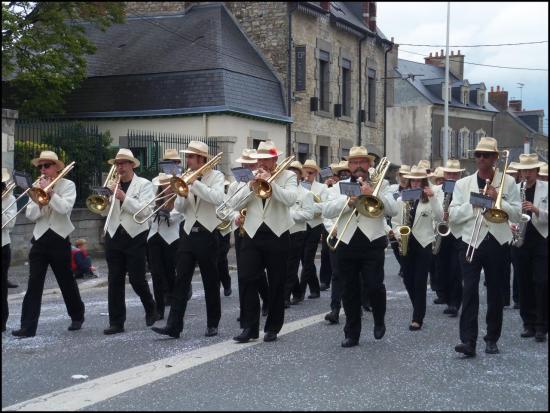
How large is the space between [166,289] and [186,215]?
6.84 ft

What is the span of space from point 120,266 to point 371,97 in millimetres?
26070

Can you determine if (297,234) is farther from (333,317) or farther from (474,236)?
(474,236)

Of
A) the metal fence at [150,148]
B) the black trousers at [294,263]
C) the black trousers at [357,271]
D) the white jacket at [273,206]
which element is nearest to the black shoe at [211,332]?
the white jacket at [273,206]

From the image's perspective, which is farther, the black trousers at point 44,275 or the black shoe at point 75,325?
the black shoe at point 75,325

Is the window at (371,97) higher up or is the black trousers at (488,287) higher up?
the window at (371,97)

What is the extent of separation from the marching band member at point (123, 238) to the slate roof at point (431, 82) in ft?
122

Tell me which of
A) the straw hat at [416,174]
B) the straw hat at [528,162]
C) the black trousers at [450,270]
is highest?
the straw hat at [528,162]

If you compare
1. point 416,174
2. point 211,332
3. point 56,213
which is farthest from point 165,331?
point 416,174

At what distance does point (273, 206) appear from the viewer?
28.0ft

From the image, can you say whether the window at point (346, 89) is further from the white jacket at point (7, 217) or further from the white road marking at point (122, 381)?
the white road marking at point (122, 381)

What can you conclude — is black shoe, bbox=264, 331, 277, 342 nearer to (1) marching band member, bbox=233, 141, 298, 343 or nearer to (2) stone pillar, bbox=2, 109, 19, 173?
(1) marching band member, bbox=233, 141, 298, 343

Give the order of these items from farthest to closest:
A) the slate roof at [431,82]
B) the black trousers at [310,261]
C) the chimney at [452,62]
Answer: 1. the chimney at [452,62]
2. the slate roof at [431,82]
3. the black trousers at [310,261]

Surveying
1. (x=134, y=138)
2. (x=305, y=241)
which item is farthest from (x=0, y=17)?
(x=305, y=241)

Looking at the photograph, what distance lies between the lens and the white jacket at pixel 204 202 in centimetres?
859
